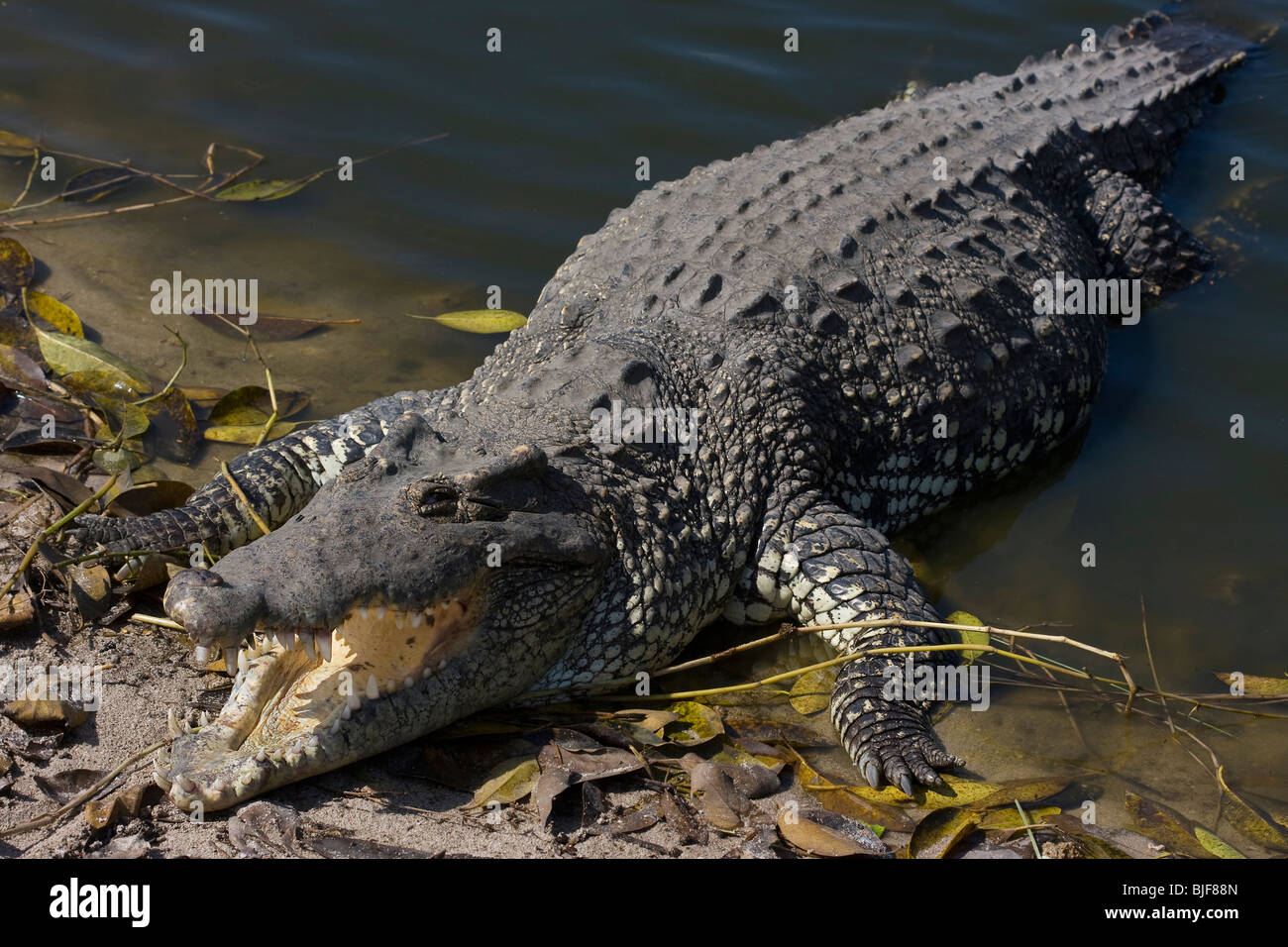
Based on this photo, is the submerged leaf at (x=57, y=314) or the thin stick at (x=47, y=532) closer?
the thin stick at (x=47, y=532)

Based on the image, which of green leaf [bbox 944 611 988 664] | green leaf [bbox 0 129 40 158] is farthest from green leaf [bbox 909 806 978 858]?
green leaf [bbox 0 129 40 158]

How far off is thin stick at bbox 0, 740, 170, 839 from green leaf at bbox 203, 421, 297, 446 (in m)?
2.33

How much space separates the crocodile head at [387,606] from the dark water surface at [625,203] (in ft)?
6.16

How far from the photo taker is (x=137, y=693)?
14.9ft

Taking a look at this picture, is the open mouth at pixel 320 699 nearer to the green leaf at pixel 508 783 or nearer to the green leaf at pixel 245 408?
the green leaf at pixel 508 783

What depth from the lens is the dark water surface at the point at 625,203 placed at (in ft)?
19.2

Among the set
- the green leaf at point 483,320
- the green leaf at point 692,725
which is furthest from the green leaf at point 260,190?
the green leaf at point 692,725

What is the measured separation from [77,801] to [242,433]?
2.68 meters

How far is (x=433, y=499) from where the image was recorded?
13.9 ft

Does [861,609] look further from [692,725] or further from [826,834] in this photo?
[826,834]

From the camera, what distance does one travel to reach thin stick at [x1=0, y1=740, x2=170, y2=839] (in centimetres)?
387

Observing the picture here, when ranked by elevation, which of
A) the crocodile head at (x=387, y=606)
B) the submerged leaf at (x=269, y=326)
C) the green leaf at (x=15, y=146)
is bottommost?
the crocodile head at (x=387, y=606)

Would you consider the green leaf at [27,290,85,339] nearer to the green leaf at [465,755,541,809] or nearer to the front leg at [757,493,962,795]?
the green leaf at [465,755,541,809]

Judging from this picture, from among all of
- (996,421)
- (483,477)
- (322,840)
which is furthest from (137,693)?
(996,421)
